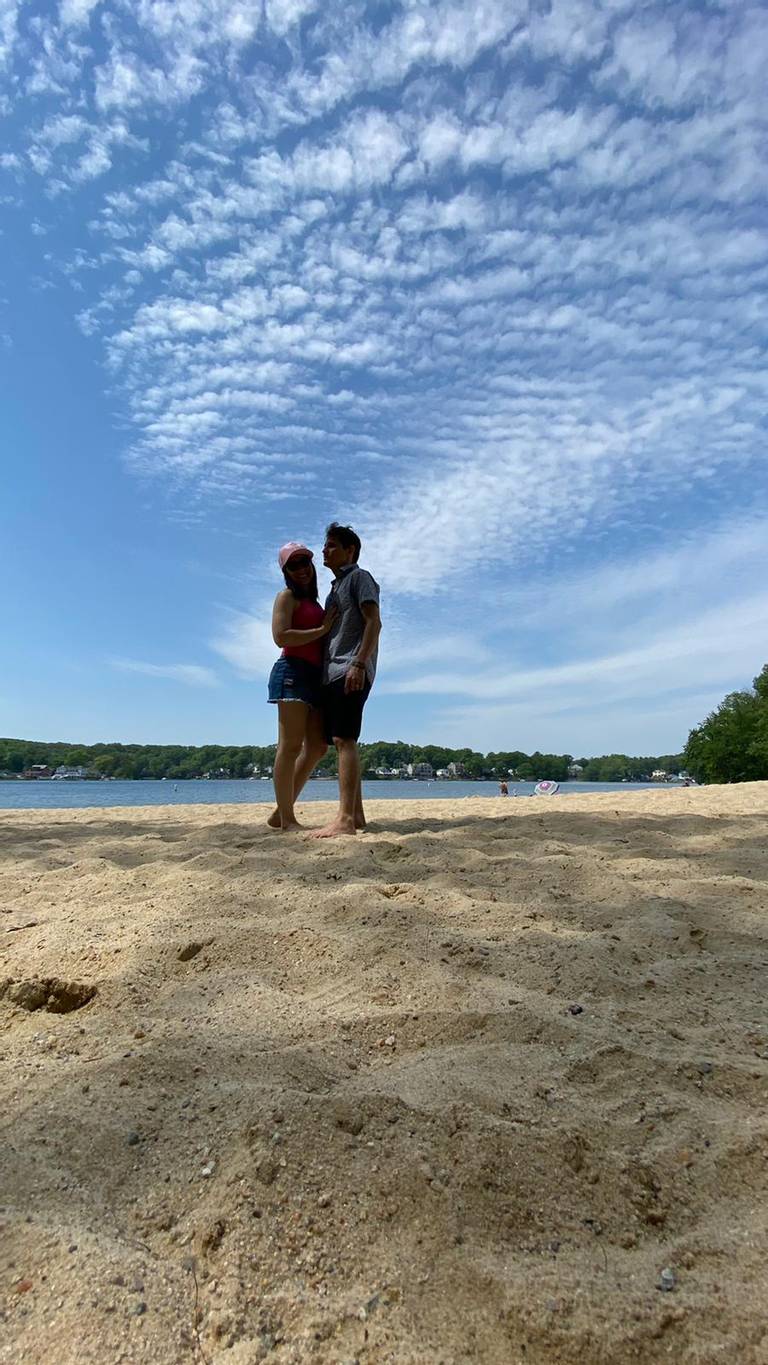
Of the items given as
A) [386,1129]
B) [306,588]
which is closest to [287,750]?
[306,588]

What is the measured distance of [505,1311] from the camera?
3.22 ft

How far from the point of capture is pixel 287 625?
15.1ft

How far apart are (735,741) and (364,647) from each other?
34.6 m

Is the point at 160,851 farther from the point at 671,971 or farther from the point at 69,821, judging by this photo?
the point at 69,821

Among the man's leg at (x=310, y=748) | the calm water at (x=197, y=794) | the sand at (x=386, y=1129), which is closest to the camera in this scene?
the sand at (x=386, y=1129)

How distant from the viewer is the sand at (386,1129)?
3.19 feet

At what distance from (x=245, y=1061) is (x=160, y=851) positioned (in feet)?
8.31

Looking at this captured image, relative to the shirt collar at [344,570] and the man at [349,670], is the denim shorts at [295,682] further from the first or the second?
the shirt collar at [344,570]

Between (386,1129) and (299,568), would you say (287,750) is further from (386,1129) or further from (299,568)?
(386,1129)

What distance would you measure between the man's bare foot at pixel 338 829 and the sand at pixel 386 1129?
138 cm

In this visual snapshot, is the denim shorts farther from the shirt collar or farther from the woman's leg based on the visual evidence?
the shirt collar

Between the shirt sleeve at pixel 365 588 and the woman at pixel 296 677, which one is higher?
the shirt sleeve at pixel 365 588

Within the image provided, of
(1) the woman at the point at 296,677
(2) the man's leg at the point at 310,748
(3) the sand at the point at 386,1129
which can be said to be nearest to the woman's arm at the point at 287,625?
(1) the woman at the point at 296,677

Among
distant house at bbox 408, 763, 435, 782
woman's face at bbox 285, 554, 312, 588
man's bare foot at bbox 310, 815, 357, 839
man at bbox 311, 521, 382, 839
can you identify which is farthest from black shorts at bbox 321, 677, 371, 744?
distant house at bbox 408, 763, 435, 782
